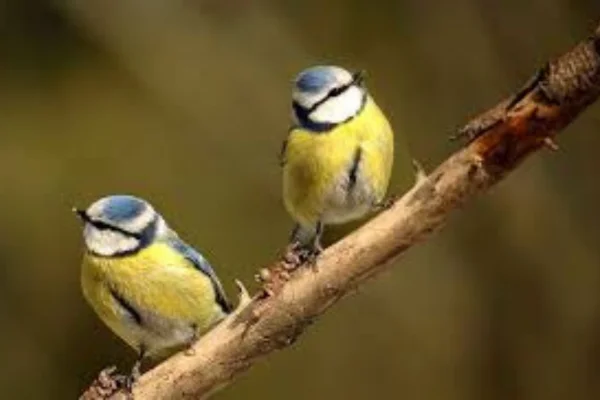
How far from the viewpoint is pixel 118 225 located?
997mm

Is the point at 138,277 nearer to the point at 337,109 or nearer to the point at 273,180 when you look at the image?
the point at 337,109

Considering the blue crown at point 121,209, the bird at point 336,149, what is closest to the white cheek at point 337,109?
the bird at point 336,149

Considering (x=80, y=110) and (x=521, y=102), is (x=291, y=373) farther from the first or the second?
(x=521, y=102)

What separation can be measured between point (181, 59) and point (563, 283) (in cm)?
57

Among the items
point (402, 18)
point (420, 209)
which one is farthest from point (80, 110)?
point (420, 209)

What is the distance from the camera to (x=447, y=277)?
174 cm

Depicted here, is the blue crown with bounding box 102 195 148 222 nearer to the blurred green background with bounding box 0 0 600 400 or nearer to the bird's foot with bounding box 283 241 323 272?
the bird's foot with bounding box 283 241 323 272

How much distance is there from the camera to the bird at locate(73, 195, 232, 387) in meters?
1.00

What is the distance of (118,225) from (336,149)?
6.7 inches

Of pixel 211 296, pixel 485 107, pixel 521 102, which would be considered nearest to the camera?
pixel 521 102

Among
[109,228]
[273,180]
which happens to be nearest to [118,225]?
[109,228]

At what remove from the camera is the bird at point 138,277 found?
1.00 m

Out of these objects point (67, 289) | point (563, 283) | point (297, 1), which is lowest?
point (563, 283)

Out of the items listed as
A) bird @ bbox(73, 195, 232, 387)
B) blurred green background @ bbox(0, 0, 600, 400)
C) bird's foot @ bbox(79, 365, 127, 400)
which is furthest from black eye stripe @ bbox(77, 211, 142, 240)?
blurred green background @ bbox(0, 0, 600, 400)
